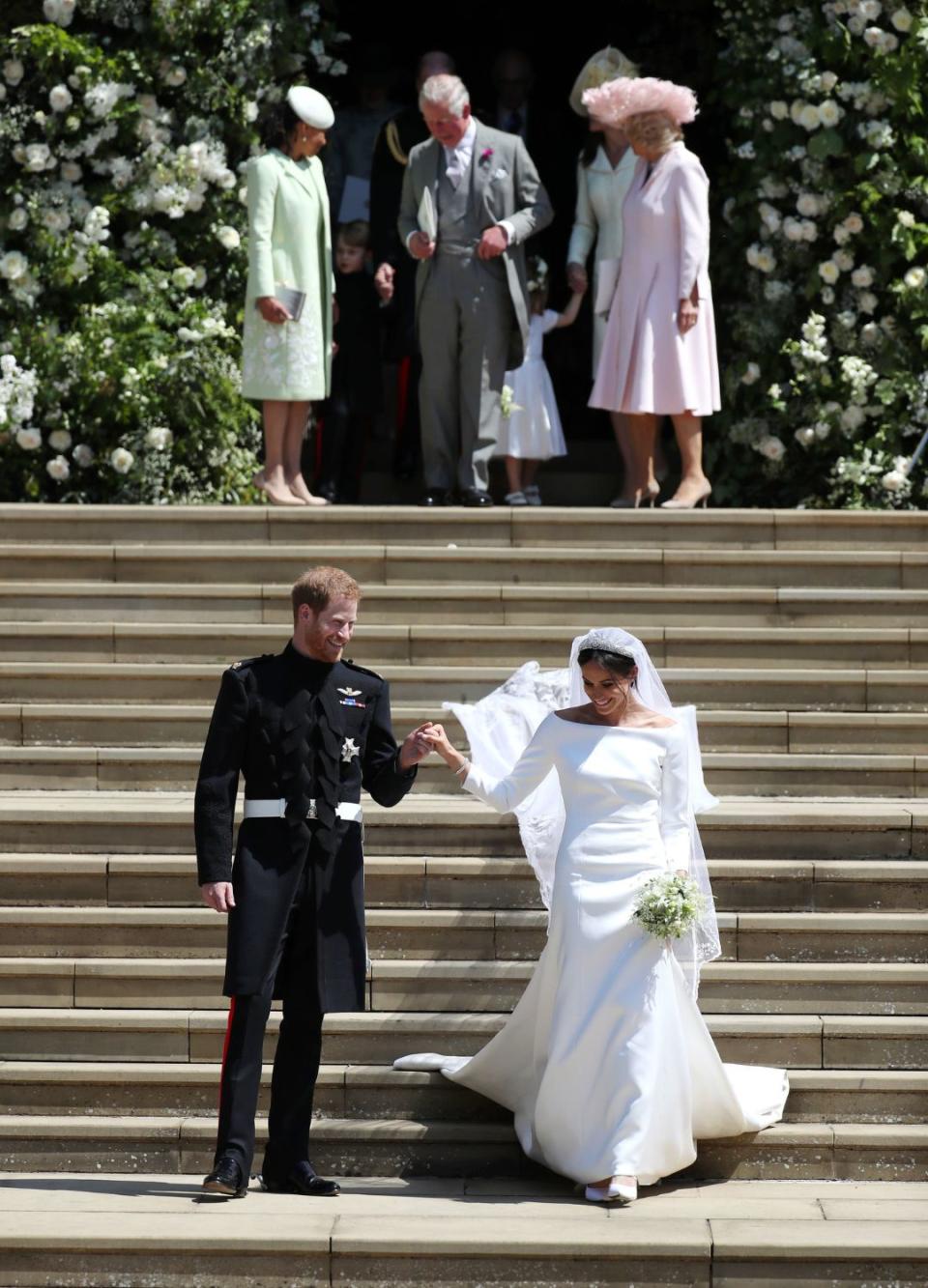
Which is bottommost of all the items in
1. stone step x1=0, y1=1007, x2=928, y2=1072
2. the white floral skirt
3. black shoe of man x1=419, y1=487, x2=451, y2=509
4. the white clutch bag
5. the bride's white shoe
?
the bride's white shoe

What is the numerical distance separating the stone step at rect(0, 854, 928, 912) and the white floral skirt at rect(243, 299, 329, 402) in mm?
3417

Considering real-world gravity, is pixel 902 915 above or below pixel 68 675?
below

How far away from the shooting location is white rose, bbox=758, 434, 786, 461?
37.4 ft

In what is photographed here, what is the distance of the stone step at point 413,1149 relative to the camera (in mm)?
6195

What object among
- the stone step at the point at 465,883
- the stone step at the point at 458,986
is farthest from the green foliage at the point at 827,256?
the stone step at the point at 458,986

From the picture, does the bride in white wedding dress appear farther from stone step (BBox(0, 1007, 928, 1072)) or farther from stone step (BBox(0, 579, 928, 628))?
stone step (BBox(0, 579, 928, 628))

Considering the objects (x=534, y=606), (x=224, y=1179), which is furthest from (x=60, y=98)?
(x=224, y=1179)

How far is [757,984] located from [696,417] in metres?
4.03

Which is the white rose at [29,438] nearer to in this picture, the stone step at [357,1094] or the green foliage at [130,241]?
the green foliage at [130,241]

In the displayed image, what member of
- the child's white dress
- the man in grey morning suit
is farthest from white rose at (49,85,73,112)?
the child's white dress

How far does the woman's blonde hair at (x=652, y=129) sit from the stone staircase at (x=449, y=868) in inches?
74.9

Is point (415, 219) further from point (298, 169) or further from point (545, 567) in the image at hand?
point (545, 567)

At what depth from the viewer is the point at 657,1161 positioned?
5824 millimetres

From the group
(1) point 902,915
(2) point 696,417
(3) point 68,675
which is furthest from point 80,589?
(1) point 902,915
